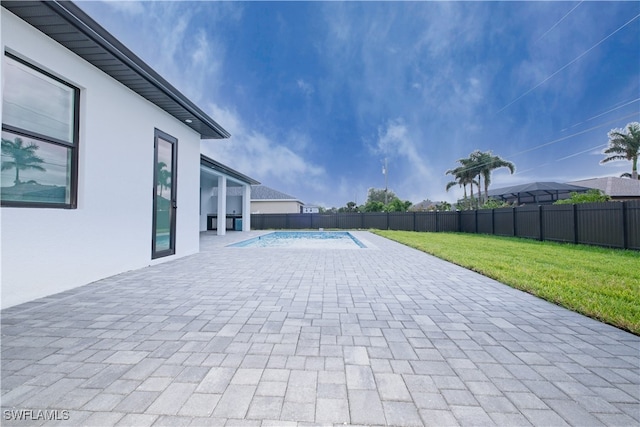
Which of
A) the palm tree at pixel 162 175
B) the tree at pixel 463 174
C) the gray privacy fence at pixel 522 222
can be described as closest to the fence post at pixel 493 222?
the gray privacy fence at pixel 522 222

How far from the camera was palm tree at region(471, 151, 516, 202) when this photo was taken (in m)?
23.4

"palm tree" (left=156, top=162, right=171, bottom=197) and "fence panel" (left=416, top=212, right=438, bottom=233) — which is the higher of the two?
"palm tree" (left=156, top=162, right=171, bottom=197)

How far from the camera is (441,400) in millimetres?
1474

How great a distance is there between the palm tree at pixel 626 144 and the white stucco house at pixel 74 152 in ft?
92.0

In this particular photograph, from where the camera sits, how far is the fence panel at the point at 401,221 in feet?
58.7

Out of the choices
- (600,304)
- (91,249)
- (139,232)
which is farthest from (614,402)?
(139,232)

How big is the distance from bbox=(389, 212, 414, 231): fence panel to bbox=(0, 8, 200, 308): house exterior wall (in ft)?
50.4

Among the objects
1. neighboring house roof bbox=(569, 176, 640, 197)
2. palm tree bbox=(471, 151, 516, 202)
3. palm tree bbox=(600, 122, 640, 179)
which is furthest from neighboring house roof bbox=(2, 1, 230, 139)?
neighboring house roof bbox=(569, 176, 640, 197)

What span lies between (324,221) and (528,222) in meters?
12.5

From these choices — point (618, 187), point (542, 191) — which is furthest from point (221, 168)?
point (618, 187)

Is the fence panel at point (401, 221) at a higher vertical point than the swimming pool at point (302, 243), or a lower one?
higher

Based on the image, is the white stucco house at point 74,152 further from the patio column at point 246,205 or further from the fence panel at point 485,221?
the fence panel at point 485,221

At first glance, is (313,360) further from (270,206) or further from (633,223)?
(270,206)

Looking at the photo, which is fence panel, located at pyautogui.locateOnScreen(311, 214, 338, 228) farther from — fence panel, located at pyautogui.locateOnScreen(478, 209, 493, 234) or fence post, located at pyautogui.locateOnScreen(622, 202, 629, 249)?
fence post, located at pyautogui.locateOnScreen(622, 202, 629, 249)
